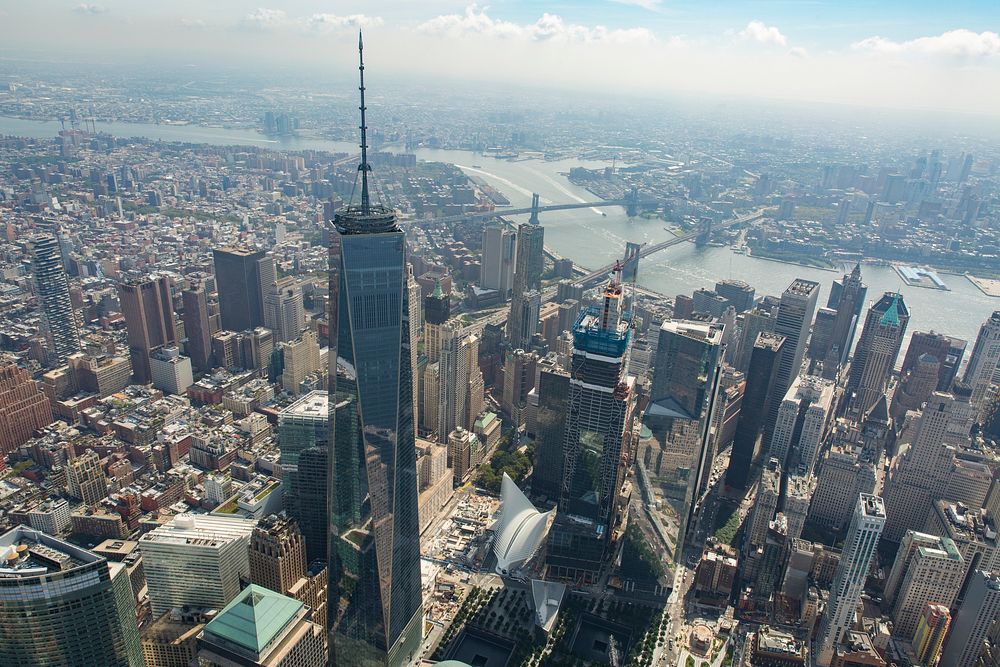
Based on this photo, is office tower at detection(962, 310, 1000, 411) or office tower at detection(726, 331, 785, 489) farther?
office tower at detection(962, 310, 1000, 411)

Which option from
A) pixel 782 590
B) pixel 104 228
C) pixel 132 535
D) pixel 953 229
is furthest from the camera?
pixel 953 229

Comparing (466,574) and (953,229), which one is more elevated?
(953,229)

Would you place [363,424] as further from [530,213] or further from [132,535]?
[530,213]

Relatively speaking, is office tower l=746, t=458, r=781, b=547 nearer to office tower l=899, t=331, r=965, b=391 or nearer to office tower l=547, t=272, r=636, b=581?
office tower l=547, t=272, r=636, b=581

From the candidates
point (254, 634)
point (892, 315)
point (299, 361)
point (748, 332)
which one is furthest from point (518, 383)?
point (254, 634)

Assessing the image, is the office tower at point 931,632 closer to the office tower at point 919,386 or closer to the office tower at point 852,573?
the office tower at point 852,573

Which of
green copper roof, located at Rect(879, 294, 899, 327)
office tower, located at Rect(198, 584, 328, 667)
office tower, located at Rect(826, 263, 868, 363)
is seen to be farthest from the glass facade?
office tower, located at Rect(826, 263, 868, 363)

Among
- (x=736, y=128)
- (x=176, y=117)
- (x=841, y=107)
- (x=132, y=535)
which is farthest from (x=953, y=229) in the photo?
(x=841, y=107)
